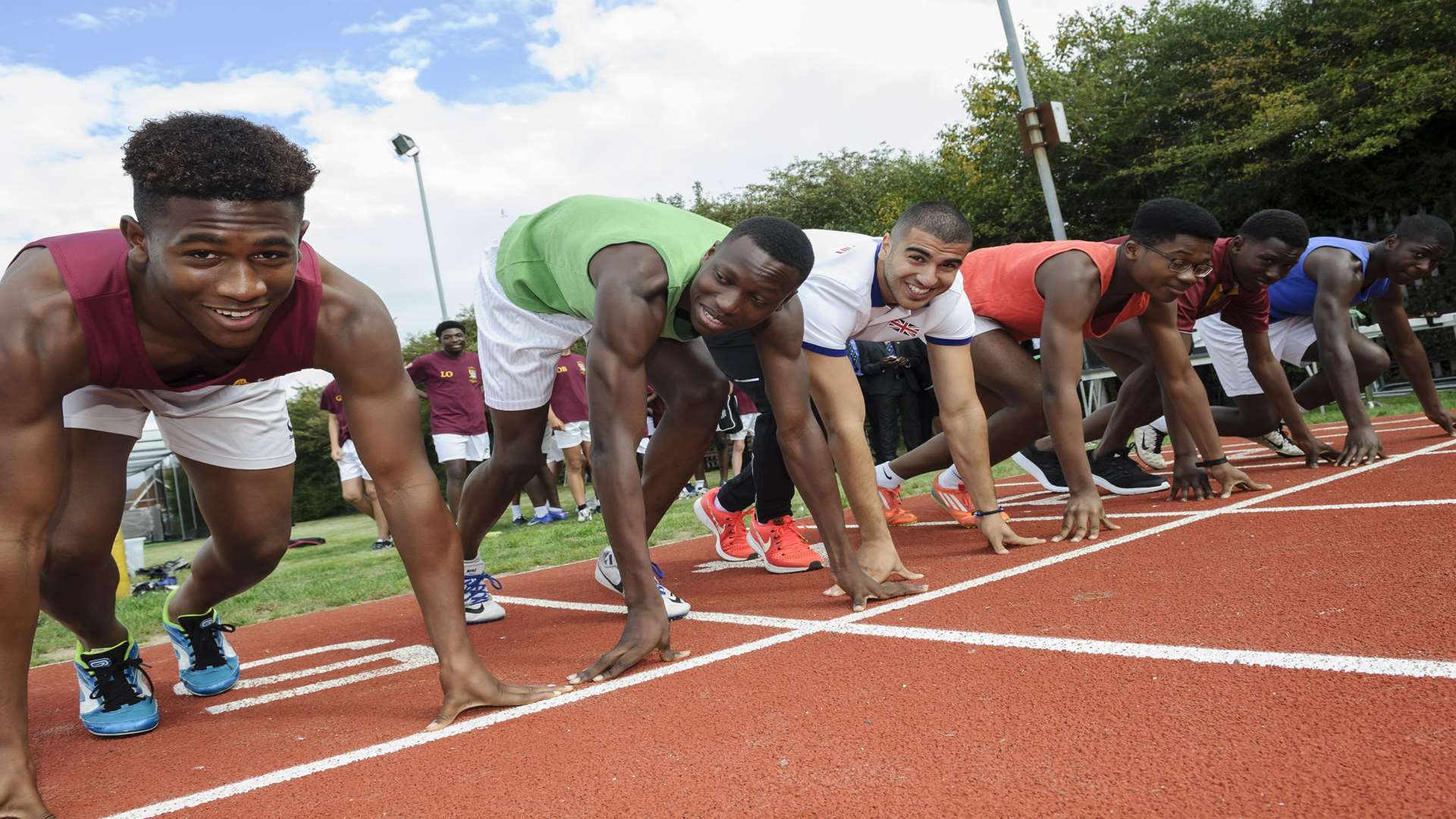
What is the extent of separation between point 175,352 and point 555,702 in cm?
135

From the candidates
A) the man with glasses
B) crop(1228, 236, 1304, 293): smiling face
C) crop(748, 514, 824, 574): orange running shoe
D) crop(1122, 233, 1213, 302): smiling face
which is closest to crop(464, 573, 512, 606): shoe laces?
crop(748, 514, 824, 574): orange running shoe

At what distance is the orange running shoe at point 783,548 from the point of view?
470cm

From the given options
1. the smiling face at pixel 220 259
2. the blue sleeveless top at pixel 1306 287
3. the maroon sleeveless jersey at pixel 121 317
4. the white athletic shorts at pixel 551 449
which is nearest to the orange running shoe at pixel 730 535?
the maroon sleeveless jersey at pixel 121 317

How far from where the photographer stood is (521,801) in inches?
78.2

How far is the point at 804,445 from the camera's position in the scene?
3.63 m

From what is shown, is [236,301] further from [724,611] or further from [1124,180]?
[1124,180]

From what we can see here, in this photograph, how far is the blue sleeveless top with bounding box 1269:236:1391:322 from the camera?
6.61 m

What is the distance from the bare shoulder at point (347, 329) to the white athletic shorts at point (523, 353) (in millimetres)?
1223

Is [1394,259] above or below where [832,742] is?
above

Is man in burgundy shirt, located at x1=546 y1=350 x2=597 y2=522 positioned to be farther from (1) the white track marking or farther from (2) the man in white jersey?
(1) the white track marking

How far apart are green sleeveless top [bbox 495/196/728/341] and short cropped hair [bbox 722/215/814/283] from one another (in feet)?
0.73

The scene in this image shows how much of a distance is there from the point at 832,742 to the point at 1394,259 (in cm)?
619

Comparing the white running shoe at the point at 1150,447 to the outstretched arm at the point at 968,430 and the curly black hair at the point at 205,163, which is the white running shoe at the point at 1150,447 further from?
the curly black hair at the point at 205,163

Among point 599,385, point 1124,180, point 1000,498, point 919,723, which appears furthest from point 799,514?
point 1124,180
